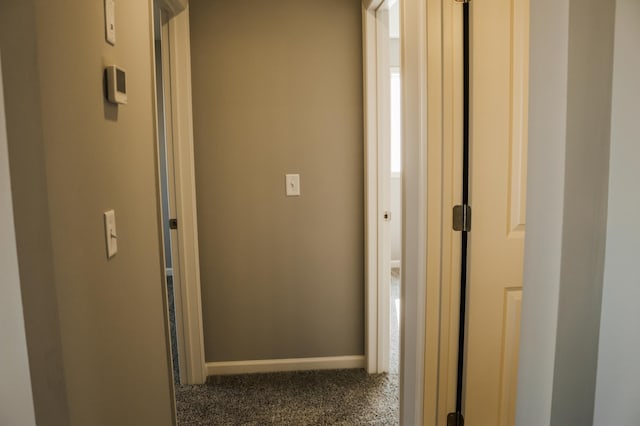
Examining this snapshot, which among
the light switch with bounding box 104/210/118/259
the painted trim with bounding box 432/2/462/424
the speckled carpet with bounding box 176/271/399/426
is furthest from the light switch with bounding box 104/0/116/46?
the speckled carpet with bounding box 176/271/399/426

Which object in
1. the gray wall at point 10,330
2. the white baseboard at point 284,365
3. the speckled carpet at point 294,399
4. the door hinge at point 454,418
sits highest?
the gray wall at point 10,330

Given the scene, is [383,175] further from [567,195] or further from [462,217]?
[567,195]

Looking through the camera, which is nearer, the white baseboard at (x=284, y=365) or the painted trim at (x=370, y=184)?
the painted trim at (x=370, y=184)

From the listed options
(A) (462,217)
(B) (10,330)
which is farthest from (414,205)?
(B) (10,330)

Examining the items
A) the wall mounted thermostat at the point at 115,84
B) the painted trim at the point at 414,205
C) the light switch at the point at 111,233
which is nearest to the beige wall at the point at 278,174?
the painted trim at the point at 414,205

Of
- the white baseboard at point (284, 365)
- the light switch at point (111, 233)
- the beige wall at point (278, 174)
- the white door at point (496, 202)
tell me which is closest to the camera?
the light switch at point (111, 233)

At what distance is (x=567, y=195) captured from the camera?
2.53ft

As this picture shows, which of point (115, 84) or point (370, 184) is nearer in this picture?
point (115, 84)

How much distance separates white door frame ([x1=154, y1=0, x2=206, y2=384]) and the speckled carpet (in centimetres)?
21

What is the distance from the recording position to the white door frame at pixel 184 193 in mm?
2398

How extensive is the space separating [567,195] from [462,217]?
3.02 feet

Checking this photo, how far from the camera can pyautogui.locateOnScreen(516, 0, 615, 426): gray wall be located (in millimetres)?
753

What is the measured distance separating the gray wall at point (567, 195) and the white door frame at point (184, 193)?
1.97m

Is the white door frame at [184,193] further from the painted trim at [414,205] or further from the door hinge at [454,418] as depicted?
the door hinge at [454,418]
